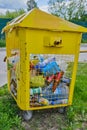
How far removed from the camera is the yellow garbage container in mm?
3213

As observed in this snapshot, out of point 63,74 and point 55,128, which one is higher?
point 63,74

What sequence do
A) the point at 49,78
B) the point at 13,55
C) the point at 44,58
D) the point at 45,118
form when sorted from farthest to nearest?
the point at 13,55
the point at 45,118
the point at 49,78
the point at 44,58

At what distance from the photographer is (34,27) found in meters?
3.13

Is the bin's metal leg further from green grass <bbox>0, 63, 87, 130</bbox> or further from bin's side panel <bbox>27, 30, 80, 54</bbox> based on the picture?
bin's side panel <bbox>27, 30, 80, 54</bbox>

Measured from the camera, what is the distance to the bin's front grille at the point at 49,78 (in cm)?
336

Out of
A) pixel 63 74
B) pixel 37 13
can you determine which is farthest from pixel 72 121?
pixel 37 13

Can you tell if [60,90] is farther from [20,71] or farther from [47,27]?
[47,27]

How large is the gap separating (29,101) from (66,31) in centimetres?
94

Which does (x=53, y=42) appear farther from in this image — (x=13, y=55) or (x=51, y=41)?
(x=13, y=55)

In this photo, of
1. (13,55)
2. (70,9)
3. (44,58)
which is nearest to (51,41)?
(44,58)

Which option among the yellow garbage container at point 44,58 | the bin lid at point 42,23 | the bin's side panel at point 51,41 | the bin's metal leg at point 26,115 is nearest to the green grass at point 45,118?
the bin's metal leg at point 26,115

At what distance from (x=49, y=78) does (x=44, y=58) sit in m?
0.27

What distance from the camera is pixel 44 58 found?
3342 millimetres

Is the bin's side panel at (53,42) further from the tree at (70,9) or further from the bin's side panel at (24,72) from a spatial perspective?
the tree at (70,9)
